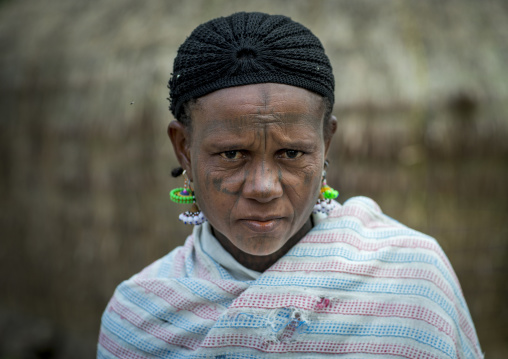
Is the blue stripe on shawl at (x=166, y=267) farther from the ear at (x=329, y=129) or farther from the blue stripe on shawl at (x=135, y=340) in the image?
the ear at (x=329, y=129)

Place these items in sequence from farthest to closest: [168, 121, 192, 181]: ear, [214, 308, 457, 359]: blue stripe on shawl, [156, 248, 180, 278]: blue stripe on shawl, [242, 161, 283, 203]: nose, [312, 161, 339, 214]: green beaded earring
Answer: [156, 248, 180, 278]: blue stripe on shawl → [312, 161, 339, 214]: green beaded earring → [168, 121, 192, 181]: ear → [214, 308, 457, 359]: blue stripe on shawl → [242, 161, 283, 203]: nose

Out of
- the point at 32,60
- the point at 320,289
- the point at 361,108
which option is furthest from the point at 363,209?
the point at 32,60

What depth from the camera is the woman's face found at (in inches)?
70.6

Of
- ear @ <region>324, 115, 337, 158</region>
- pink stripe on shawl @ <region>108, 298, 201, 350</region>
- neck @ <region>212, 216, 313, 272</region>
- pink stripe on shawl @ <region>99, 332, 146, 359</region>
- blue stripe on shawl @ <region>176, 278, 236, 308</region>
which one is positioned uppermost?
ear @ <region>324, 115, 337, 158</region>

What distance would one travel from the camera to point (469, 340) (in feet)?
6.85

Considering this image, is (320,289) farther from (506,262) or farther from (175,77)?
(506,262)

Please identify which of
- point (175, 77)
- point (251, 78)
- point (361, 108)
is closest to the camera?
point (251, 78)

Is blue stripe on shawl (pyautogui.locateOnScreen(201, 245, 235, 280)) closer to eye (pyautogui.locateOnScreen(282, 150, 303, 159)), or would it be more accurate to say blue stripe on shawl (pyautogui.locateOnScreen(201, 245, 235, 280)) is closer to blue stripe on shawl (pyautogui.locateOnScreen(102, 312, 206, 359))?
blue stripe on shawl (pyautogui.locateOnScreen(102, 312, 206, 359))

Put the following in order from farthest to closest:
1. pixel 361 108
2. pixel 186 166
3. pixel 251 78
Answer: pixel 361 108 < pixel 186 166 < pixel 251 78

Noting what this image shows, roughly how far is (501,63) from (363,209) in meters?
2.97

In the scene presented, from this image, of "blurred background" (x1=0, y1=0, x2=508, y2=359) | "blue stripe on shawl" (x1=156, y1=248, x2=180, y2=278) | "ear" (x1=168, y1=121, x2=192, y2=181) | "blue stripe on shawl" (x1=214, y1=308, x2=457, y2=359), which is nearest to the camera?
"blue stripe on shawl" (x1=214, y1=308, x2=457, y2=359)

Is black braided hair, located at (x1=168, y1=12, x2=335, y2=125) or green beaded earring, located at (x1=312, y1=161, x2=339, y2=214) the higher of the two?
black braided hair, located at (x1=168, y1=12, x2=335, y2=125)

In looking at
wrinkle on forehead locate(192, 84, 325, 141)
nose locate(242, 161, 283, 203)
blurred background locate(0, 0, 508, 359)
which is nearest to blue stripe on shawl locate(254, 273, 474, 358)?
nose locate(242, 161, 283, 203)

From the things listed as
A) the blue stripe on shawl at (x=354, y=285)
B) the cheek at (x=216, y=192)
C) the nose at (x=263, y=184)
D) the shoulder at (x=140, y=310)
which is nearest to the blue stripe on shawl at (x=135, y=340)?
the shoulder at (x=140, y=310)
